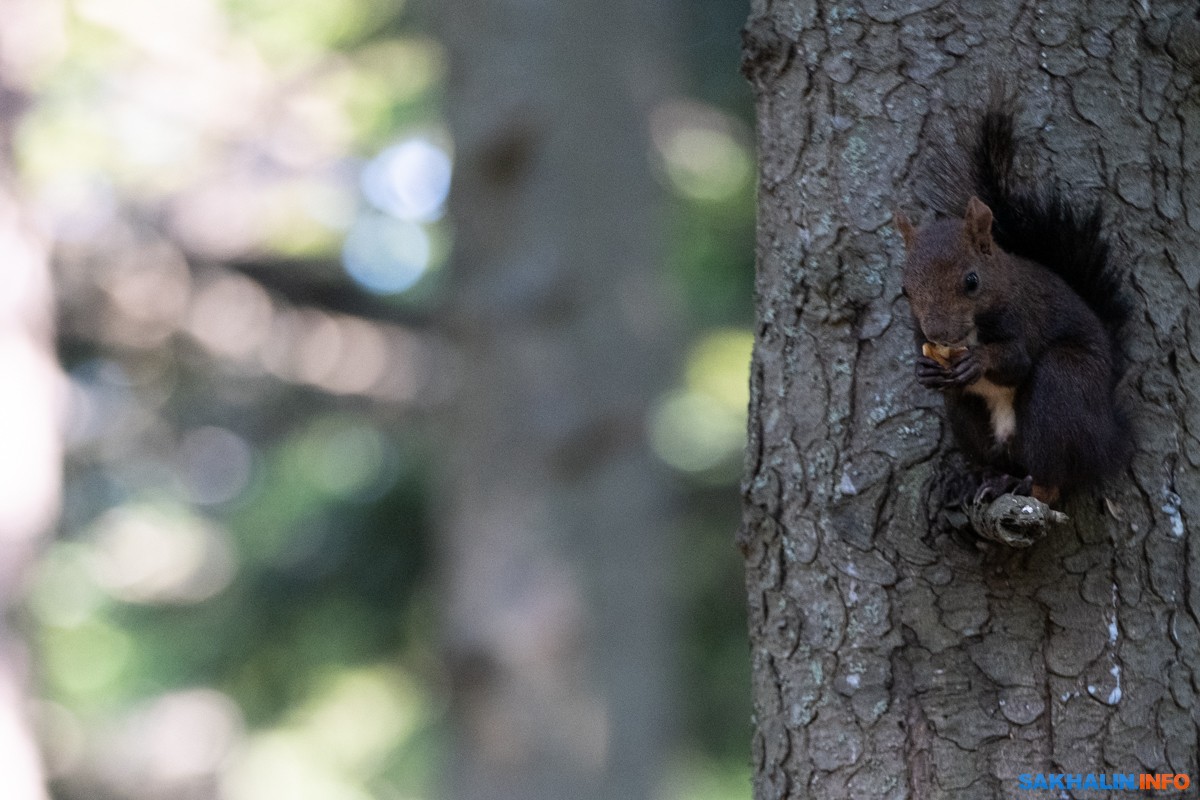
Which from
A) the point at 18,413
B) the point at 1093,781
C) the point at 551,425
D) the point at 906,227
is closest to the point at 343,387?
the point at 18,413

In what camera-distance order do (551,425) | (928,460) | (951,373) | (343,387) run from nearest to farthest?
(951,373) < (928,460) < (551,425) < (343,387)

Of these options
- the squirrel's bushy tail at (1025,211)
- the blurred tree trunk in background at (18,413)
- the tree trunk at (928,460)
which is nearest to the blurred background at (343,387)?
the blurred tree trunk in background at (18,413)

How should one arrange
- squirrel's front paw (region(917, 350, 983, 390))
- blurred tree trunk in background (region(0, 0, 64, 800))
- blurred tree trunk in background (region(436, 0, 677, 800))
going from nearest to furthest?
squirrel's front paw (region(917, 350, 983, 390)) < blurred tree trunk in background (region(436, 0, 677, 800)) < blurred tree trunk in background (region(0, 0, 64, 800))

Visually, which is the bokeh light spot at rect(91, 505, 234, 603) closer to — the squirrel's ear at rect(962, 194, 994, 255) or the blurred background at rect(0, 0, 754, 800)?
the blurred background at rect(0, 0, 754, 800)

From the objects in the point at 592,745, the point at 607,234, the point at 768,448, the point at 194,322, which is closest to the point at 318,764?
the point at 194,322

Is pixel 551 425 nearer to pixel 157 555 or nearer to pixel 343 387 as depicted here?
pixel 343 387

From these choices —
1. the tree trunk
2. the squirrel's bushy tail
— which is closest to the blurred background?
the tree trunk

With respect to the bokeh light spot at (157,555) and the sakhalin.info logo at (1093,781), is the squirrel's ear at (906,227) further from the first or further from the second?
the bokeh light spot at (157,555)
